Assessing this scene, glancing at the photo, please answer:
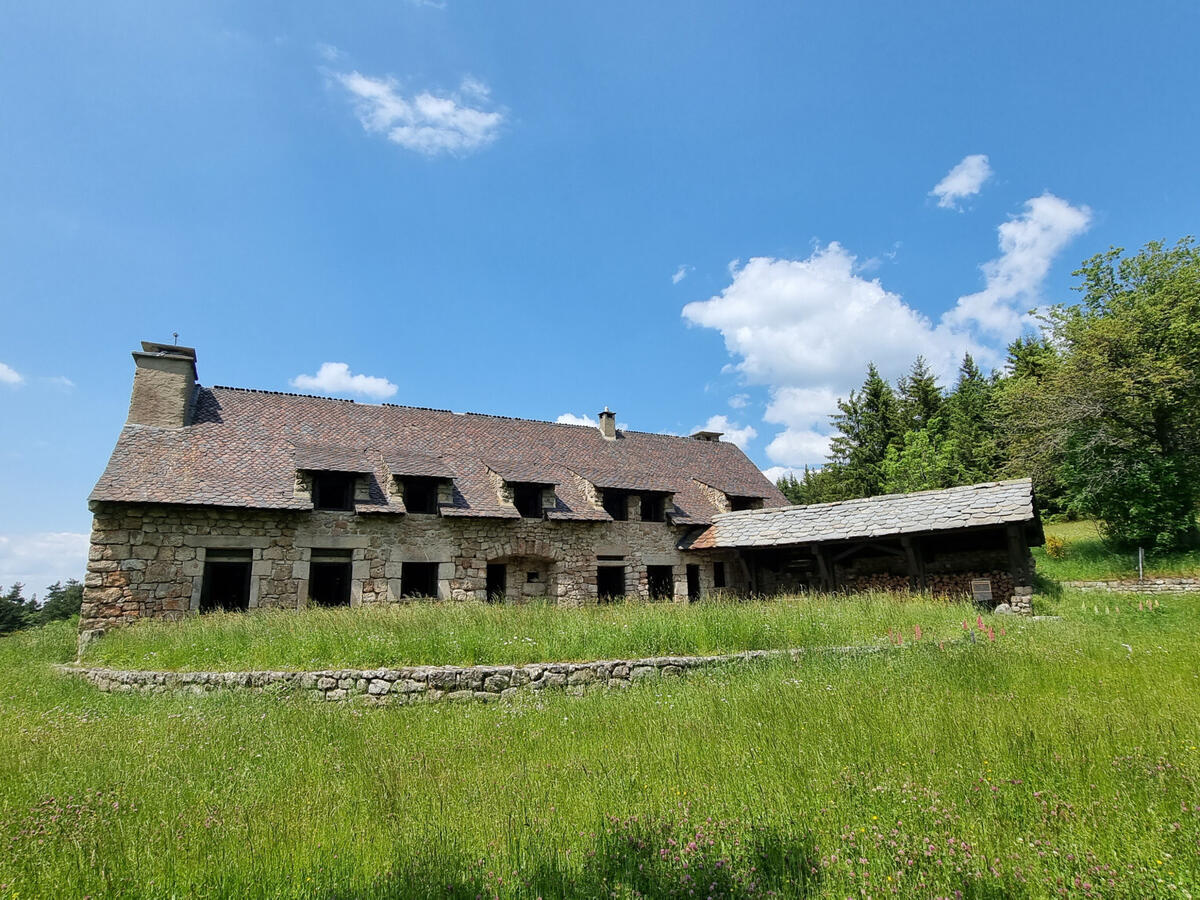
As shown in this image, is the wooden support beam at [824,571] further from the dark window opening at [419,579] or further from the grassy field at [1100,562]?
the dark window opening at [419,579]

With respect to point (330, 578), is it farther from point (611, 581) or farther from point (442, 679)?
point (442, 679)

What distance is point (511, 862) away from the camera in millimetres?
3645

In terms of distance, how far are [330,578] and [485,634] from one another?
760cm

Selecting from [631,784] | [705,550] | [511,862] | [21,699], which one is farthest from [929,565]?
[21,699]

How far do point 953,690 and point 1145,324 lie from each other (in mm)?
24043

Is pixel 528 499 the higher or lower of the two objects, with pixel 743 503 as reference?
lower

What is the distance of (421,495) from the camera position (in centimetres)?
1756

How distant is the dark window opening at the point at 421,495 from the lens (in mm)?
17312

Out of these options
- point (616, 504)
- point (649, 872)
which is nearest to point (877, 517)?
point (616, 504)

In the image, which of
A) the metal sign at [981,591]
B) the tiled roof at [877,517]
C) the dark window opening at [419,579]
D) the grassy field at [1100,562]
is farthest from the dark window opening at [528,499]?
the grassy field at [1100,562]

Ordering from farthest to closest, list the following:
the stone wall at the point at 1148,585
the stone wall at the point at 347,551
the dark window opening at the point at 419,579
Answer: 1. the stone wall at the point at 1148,585
2. the dark window opening at the point at 419,579
3. the stone wall at the point at 347,551

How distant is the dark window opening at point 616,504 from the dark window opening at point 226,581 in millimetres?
10044

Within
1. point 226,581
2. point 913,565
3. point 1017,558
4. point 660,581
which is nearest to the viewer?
point 1017,558

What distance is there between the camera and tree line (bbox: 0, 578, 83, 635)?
82.0 feet
